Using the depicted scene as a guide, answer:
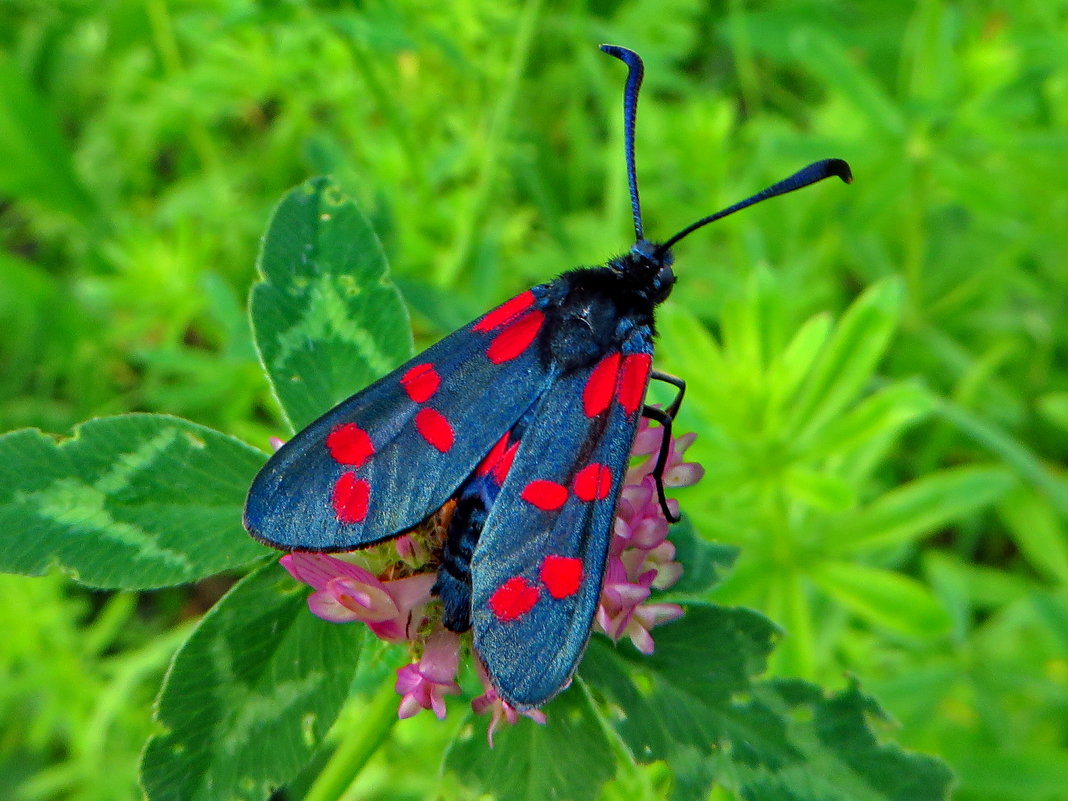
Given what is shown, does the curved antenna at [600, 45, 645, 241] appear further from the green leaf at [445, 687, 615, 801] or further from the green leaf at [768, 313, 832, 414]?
the green leaf at [445, 687, 615, 801]

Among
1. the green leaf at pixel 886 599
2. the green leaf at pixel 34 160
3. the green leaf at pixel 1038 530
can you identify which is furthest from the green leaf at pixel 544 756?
the green leaf at pixel 34 160

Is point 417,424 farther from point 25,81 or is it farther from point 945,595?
point 25,81

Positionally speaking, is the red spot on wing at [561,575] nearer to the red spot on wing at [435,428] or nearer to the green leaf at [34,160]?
the red spot on wing at [435,428]

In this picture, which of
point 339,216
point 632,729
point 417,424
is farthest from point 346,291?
point 632,729

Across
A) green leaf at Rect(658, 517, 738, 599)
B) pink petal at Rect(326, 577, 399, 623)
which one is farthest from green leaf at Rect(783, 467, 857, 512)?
pink petal at Rect(326, 577, 399, 623)

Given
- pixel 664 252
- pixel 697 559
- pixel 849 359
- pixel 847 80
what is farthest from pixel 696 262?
pixel 697 559

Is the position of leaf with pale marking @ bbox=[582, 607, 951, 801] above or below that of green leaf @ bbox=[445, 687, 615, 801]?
above

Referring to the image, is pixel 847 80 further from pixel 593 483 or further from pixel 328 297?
pixel 593 483
